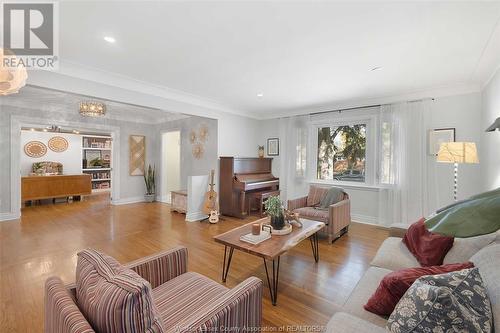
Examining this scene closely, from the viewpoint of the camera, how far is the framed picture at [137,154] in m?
6.45

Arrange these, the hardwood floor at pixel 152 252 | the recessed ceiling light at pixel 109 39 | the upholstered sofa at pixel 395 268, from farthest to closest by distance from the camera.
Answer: the recessed ceiling light at pixel 109 39
the hardwood floor at pixel 152 252
the upholstered sofa at pixel 395 268

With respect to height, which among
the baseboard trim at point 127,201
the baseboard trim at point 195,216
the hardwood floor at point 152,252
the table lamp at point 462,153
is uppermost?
the table lamp at point 462,153

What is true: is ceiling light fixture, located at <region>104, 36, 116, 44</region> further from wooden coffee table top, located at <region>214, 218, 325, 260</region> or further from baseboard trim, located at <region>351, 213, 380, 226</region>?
baseboard trim, located at <region>351, 213, 380, 226</region>

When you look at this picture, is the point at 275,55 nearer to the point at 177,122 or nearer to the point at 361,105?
the point at 361,105

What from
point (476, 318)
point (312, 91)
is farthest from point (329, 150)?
point (476, 318)

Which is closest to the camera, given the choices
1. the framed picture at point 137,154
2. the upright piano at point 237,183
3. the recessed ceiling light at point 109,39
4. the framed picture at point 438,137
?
the recessed ceiling light at point 109,39

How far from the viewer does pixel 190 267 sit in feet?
8.60

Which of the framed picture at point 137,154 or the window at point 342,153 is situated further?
the framed picture at point 137,154

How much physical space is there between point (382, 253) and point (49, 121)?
271 inches

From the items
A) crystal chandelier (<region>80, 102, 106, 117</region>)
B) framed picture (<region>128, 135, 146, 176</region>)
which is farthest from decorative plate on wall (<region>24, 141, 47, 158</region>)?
crystal chandelier (<region>80, 102, 106, 117</region>)

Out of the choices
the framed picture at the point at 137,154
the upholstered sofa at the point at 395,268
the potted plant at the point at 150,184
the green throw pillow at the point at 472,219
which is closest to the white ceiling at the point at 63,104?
the framed picture at the point at 137,154

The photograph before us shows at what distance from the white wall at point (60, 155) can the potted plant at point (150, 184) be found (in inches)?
109

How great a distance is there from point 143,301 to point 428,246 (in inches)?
80.7

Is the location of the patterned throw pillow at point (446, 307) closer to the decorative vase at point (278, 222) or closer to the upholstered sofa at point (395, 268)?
the upholstered sofa at point (395, 268)
